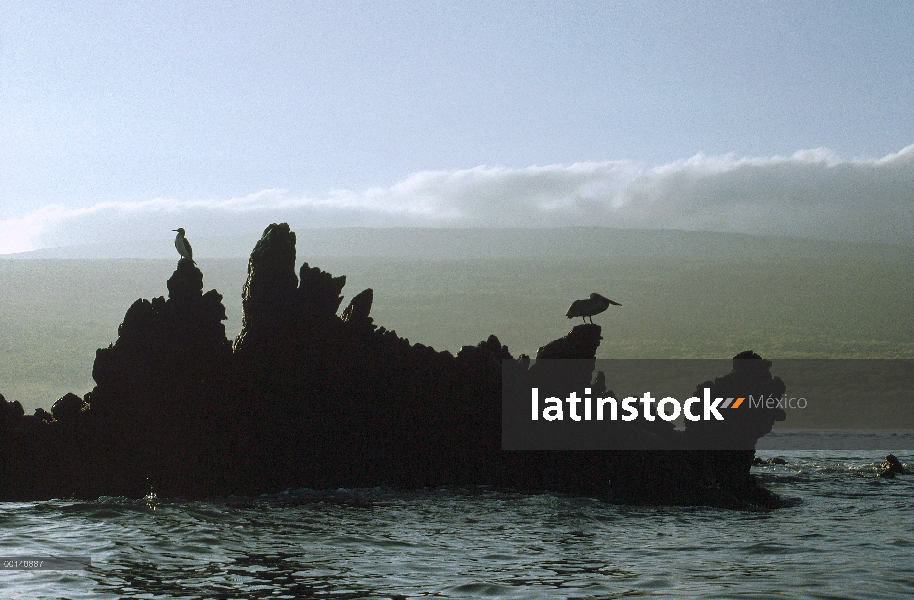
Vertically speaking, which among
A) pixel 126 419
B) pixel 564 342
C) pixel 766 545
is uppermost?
pixel 564 342

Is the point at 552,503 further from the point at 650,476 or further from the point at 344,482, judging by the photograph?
the point at 344,482

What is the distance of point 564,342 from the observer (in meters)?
24.8

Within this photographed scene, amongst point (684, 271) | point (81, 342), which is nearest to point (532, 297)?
point (684, 271)

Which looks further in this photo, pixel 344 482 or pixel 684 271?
pixel 684 271

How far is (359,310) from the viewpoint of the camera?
24812mm

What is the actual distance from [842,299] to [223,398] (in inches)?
4281

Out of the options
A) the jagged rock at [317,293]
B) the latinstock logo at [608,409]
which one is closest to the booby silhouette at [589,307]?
the latinstock logo at [608,409]

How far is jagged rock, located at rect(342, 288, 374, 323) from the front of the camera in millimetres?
24688

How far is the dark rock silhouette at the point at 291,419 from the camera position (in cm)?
2291

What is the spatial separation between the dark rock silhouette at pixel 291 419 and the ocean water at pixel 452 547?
819 millimetres

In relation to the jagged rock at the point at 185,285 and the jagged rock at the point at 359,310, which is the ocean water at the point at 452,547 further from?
the jagged rock at the point at 185,285
